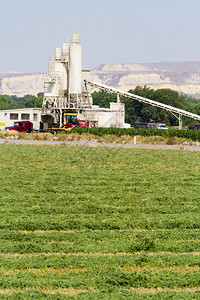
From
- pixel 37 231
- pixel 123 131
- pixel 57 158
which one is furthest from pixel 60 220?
pixel 123 131

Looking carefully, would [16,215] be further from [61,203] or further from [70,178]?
[70,178]

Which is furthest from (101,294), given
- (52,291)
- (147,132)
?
(147,132)

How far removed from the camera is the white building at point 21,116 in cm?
7400

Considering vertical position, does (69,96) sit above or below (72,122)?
above

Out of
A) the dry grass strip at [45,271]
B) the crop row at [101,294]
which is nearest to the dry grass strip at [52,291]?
the crop row at [101,294]

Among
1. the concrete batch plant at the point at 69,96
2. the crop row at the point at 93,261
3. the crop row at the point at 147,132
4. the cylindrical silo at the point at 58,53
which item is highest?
the cylindrical silo at the point at 58,53

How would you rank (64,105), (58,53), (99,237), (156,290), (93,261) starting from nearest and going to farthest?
(156,290)
(93,261)
(99,237)
(64,105)
(58,53)

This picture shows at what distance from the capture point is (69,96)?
7494 cm

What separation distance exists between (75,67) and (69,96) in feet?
14.4

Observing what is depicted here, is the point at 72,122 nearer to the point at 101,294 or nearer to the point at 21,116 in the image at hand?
the point at 21,116

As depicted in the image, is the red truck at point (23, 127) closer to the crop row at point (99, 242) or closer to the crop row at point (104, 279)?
the crop row at point (99, 242)

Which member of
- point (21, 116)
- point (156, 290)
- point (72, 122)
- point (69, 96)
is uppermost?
point (69, 96)

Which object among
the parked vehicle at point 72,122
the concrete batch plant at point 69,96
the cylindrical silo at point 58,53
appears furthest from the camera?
the cylindrical silo at point 58,53

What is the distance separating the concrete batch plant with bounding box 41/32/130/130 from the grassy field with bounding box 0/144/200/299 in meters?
53.8
